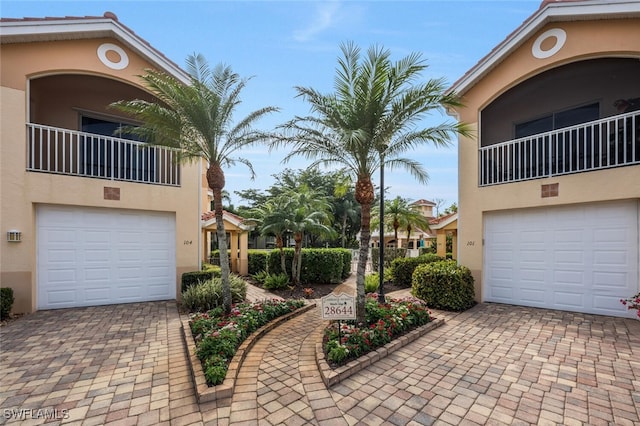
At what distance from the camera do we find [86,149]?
895 centimetres

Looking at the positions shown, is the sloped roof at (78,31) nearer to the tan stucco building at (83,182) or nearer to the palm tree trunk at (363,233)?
the tan stucco building at (83,182)

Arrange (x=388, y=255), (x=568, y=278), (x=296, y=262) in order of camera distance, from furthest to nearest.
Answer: (x=388, y=255) < (x=296, y=262) < (x=568, y=278)

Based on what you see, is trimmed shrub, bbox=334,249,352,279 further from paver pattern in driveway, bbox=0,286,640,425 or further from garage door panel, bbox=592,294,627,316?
garage door panel, bbox=592,294,627,316

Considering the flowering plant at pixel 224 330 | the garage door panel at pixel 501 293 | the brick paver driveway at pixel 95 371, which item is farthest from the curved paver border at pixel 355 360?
the garage door panel at pixel 501 293

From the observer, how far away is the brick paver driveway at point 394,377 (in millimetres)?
3574

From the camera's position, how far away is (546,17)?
313 inches

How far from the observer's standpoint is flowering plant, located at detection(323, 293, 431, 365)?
4.92 metres

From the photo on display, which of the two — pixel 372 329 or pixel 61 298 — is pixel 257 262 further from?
pixel 372 329

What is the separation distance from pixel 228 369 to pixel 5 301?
22.3 ft

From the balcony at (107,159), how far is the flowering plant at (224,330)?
4709mm

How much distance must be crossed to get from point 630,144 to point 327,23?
8.04 meters

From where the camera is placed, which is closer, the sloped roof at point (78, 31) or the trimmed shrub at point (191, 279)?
the sloped roof at point (78, 31)

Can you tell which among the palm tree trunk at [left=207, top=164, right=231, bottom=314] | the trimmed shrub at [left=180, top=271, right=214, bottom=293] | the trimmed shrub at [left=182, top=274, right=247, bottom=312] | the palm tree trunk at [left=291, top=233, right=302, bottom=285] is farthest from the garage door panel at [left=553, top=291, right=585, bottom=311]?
the trimmed shrub at [left=180, top=271, right=214, bottom=293]

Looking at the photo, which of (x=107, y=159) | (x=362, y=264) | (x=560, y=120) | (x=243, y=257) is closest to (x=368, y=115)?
(x=362, y=264)
